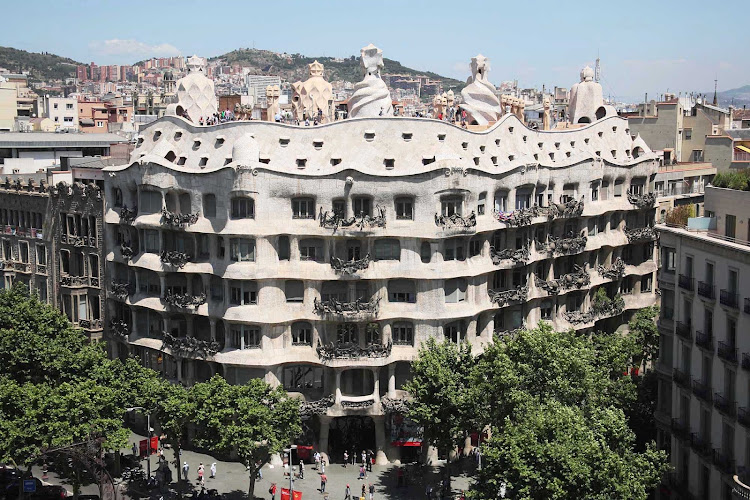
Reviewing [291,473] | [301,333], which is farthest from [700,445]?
[301,333]

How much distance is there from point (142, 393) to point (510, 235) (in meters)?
32.2

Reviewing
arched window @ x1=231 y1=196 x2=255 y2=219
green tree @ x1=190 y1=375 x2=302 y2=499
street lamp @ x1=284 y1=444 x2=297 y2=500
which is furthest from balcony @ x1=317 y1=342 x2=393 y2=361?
arched window @ x1=231 y1=196 x2=255 y2=219

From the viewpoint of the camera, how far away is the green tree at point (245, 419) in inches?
2852

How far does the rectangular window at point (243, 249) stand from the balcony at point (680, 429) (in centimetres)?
3326

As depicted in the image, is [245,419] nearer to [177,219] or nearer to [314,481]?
[314,481]

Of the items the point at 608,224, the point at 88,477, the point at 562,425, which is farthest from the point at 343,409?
the point at 608,224

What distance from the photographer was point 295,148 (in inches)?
3329

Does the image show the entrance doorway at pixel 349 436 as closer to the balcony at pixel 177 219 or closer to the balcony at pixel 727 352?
the balcony at pixel 177 219

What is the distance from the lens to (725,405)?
62062 millimetres

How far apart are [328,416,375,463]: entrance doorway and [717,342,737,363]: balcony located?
31258 millimetres

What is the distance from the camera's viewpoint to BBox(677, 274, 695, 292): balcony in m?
67.6

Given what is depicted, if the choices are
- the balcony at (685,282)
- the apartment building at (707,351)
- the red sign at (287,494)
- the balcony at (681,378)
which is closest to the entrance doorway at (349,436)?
the red sign at (287,494)

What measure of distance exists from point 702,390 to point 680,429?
4226mm

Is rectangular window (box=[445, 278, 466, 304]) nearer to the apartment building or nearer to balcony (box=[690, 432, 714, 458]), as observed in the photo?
the apartment building
